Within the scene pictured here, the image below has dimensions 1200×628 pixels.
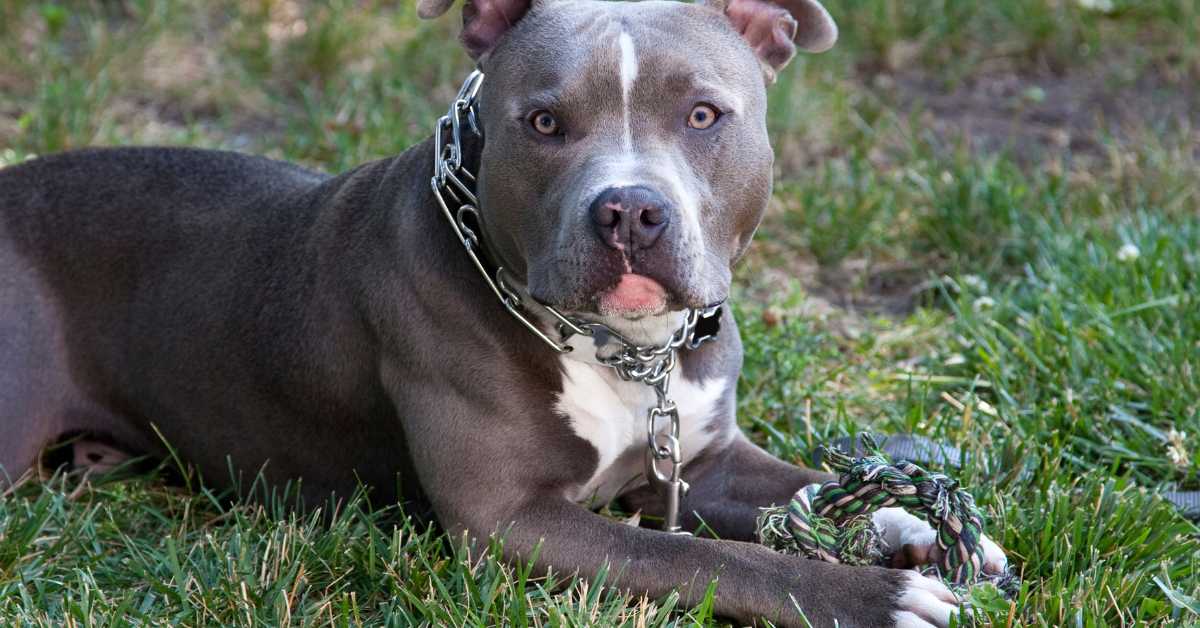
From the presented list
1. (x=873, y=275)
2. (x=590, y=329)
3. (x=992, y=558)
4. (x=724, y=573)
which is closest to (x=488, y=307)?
(x=590, y=329)

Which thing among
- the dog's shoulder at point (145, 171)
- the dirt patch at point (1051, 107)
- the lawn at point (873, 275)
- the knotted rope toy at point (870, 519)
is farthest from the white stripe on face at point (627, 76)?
the dirt patch at point (1051, 107)

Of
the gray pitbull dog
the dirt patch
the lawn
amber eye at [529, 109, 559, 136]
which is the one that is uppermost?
amber eye at [529, 109, 559, 136]

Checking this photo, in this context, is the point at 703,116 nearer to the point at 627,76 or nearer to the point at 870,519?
the point at 627,76

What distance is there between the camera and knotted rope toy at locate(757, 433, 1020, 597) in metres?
3.24

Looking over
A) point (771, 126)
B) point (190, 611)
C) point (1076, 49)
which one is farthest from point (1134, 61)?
point (190, 611)

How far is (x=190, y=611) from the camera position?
10.4 feet

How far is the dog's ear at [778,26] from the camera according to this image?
358 centimetres

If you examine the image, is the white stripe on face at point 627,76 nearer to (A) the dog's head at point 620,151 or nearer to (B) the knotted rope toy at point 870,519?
(A) the dog's head at point 620,151

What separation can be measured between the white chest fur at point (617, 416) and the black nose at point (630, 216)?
1.75 ft

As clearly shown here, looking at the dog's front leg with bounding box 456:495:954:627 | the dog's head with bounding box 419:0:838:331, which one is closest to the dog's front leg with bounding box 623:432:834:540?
the dog's front leg with bounding box 456:495:954:627

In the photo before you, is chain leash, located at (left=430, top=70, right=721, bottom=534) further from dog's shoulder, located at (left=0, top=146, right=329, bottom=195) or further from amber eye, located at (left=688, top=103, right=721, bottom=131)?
dog's shoulder, located at (left=0, top=146, right=329, bottom=195)

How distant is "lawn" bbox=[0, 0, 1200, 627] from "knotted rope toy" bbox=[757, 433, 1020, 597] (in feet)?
0.57

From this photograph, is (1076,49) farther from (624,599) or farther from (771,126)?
(624,599)

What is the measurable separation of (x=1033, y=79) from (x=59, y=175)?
4.94 metres
